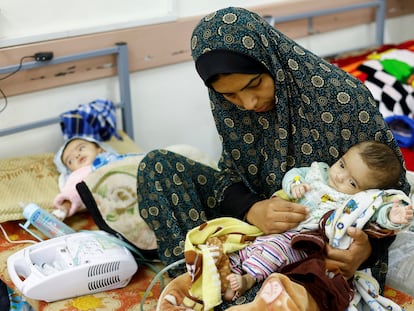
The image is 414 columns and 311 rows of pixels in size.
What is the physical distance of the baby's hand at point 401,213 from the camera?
54.3 inches

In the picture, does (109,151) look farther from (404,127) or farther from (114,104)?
(404,127)

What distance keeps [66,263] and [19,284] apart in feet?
0.46

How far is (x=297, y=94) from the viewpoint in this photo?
65.5 inches

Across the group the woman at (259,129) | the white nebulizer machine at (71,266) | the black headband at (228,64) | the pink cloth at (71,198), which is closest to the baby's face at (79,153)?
the pink cloth at (71,198)

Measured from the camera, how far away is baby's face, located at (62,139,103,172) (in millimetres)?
2330

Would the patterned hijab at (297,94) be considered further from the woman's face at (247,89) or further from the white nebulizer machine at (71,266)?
the white nebulizer machine at (71,266)

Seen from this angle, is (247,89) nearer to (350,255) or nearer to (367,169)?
(367,169)

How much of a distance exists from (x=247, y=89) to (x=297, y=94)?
0.48 ft

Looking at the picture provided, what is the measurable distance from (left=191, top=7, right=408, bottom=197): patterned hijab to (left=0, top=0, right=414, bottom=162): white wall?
98cm

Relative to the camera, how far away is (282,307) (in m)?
1.33

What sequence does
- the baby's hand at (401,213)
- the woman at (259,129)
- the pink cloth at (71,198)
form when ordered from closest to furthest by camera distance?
the baby's hand at (401,213)
the woman at (259,129)
the pink cloth at (71,198)

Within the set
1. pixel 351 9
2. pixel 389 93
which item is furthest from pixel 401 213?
pixel 351 9

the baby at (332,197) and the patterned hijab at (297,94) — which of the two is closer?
the baby at (332,197)

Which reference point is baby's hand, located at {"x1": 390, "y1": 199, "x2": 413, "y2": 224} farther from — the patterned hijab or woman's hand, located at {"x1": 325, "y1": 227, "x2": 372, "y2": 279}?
the patterned hijab
